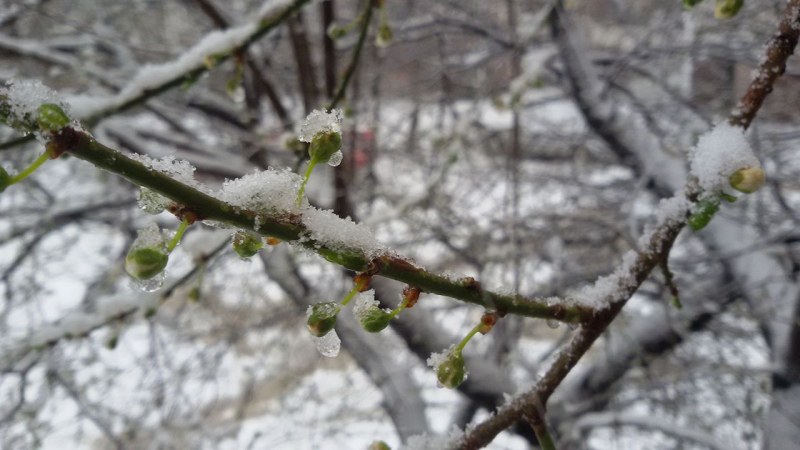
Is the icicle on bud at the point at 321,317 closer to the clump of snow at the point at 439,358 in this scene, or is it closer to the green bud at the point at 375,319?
the green bud at the point at 375,319

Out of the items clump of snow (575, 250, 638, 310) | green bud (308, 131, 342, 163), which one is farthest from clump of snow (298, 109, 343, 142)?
clump of snow (575, 250, 638, 310)

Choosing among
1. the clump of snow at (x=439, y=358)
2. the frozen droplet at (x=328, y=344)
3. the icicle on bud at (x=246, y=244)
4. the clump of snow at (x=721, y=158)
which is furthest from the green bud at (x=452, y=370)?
the clump of snow at (x=721, y=158)

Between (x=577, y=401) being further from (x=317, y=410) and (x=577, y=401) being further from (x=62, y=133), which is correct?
(x=62, y=133)

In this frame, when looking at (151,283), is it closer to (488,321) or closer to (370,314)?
(370,314)

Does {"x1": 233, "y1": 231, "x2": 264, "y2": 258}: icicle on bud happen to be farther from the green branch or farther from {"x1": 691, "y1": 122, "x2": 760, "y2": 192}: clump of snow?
{"x1": 691, "y1": 122, "x2": 760, "y2": 192}: clump of snow

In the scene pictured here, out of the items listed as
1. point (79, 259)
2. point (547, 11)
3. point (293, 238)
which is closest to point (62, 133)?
point (293, 238)
